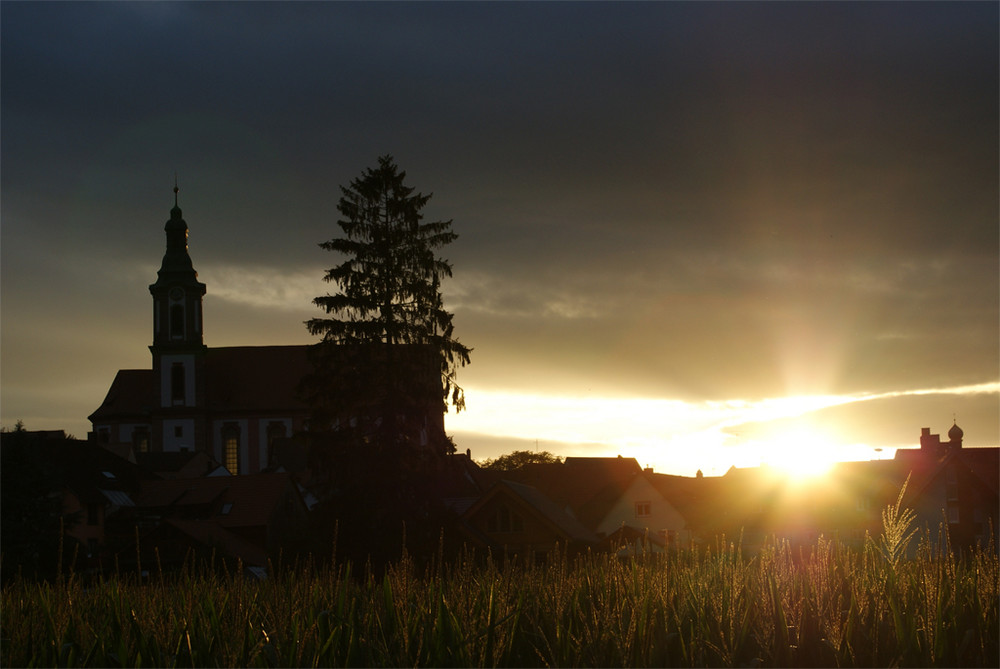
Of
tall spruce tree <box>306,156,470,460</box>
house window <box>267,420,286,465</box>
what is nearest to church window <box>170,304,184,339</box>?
house window <box>267,420,286,465</box>

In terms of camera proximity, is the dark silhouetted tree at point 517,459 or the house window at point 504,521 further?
the dark silhouetted tree at point 517,459

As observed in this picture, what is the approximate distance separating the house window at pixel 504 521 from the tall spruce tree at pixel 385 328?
10.8 meters

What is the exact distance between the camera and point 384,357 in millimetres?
30953

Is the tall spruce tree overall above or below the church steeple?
below

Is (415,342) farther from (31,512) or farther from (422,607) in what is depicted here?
(422,607)

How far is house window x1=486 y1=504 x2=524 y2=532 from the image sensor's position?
4222 centimetres

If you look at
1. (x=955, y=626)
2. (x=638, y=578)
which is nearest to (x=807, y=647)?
(x=955, y=626)

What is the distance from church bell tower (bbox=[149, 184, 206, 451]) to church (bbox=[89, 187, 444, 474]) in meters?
0.09

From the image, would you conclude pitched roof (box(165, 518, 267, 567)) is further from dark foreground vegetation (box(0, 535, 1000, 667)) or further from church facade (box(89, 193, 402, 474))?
church facade (box(89, 193, 402, 474))

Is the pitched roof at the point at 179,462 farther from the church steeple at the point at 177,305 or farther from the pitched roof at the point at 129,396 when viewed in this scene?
the church steeple at the point at 177,305

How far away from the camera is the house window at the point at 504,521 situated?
1662 inches

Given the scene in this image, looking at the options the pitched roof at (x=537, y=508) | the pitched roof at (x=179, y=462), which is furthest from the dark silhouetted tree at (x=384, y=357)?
the pitched roof at (x=179, y=462)

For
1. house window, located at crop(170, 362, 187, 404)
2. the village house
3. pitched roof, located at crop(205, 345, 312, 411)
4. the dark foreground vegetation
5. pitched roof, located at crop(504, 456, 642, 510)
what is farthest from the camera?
pitched roof, located at crop(205, 345, 312, 411)

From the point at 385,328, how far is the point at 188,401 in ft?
220
